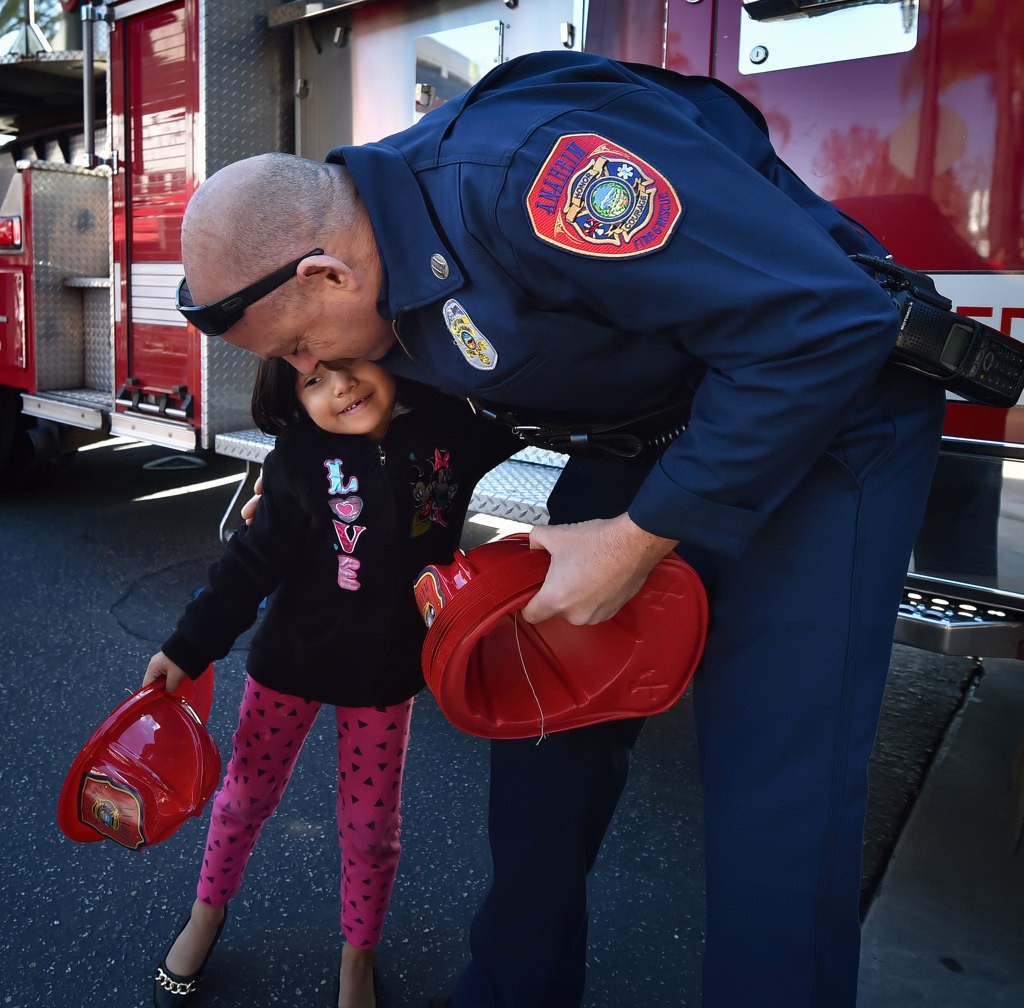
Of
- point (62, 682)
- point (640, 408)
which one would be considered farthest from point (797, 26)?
point (62, 682)

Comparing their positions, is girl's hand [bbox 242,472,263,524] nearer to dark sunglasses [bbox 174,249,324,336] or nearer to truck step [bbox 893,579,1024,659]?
dark sunglasses [bbox 174,249,324,336]

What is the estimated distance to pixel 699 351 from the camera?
3.61 ft

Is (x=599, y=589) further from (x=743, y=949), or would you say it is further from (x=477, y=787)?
(x=477, y=787)

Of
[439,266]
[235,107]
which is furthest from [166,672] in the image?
[235,107]

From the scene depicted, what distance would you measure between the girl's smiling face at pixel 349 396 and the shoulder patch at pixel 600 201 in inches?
20.6

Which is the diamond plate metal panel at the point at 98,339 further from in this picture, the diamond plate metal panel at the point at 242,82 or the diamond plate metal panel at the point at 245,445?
the diamond plate metal panel at the point at 242,82

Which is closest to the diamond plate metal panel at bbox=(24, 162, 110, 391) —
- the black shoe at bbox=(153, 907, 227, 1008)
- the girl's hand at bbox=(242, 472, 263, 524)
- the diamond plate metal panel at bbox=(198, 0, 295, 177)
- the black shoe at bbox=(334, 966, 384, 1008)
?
the diamond plate metal panel at bbox=(198, 0, 295, 177)

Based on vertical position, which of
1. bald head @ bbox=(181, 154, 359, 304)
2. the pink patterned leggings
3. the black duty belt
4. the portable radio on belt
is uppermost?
bald head @ bbox=(181, 154, 359, 304)

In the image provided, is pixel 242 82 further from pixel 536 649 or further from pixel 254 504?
pixel 536 649

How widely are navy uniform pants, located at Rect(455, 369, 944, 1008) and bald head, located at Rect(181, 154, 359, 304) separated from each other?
26.4 inches

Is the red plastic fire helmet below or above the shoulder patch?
below

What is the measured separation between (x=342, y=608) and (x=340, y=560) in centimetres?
8

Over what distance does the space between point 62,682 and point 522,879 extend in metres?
2.13

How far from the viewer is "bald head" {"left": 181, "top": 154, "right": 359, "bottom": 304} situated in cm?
122
